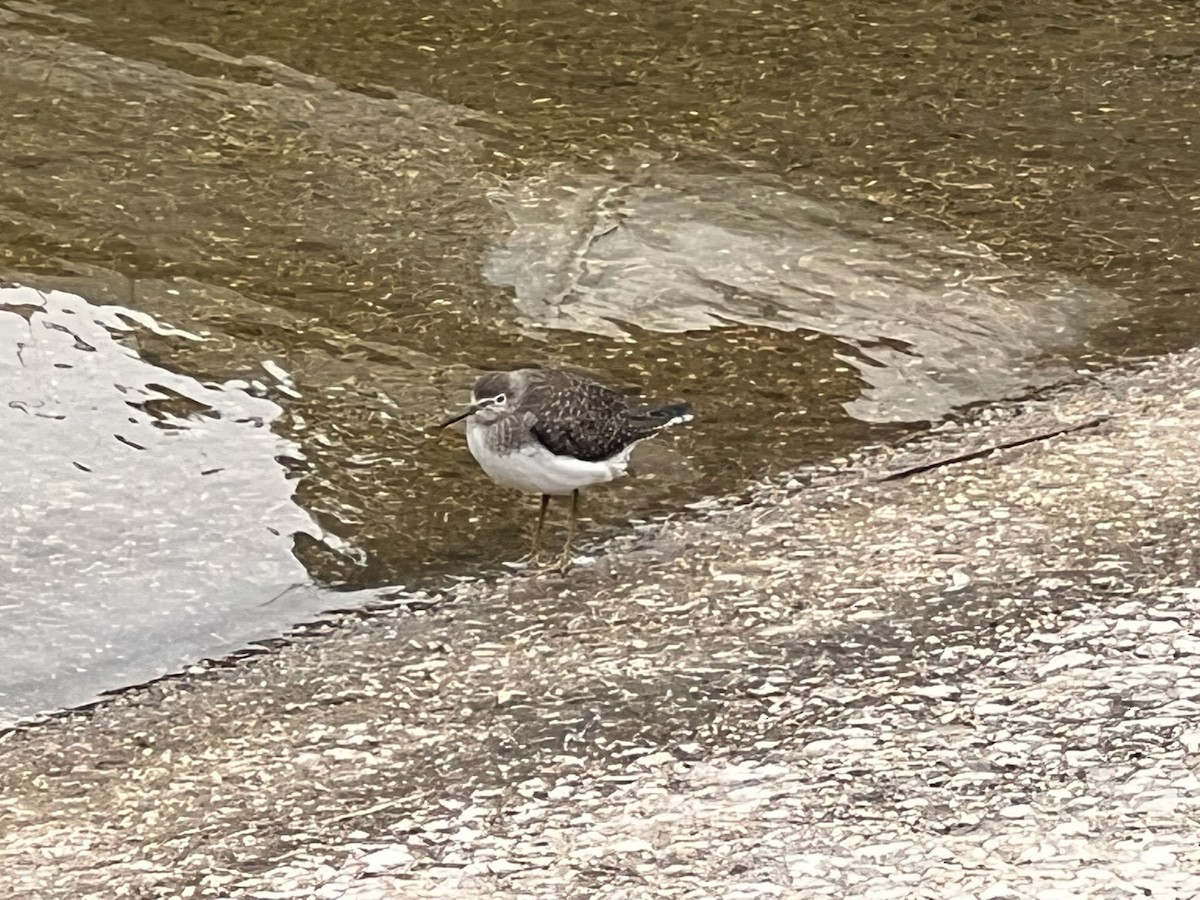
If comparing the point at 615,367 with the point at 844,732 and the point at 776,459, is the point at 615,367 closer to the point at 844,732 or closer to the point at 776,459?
the point at 776,459

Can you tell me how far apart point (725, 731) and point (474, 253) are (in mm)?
3212

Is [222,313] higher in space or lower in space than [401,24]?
lower

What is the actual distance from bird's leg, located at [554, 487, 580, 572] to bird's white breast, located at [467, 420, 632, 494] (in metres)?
0.10

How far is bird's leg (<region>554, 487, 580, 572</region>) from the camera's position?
5.99 m

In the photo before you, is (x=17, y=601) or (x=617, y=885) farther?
(x=17, y=601)

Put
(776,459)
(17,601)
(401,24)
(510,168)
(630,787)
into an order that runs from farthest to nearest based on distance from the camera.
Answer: (401,24) < (510,168) < (776,459) < (17,601) < (630,787)

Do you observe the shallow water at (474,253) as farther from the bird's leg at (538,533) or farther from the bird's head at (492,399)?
the bird's head at (492,399)

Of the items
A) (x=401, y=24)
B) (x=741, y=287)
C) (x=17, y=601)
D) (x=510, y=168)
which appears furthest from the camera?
(x=401, y=24)

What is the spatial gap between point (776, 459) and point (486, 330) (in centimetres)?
137

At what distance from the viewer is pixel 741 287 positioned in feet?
25.0

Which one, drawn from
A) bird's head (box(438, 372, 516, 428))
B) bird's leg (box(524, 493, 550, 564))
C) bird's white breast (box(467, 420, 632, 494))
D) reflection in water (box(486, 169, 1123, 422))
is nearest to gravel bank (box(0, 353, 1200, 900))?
bird's leg (box(524, 493, 550, 564))

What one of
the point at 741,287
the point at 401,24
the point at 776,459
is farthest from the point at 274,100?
the point at 776,459

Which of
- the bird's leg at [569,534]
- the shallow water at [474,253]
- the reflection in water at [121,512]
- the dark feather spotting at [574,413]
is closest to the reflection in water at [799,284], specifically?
the shallow water at [474,253]

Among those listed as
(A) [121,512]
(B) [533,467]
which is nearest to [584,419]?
(B) [533,467]
